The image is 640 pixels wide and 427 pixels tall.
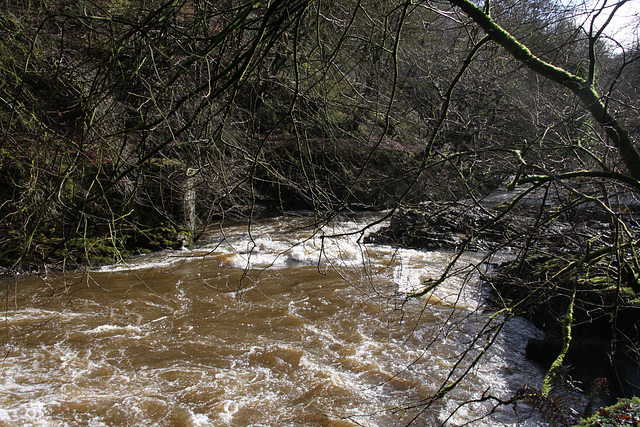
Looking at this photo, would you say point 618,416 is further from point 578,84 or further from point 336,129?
point 336,129

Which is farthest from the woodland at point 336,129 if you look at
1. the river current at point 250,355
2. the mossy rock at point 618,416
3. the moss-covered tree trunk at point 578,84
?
the river current at point 250,355

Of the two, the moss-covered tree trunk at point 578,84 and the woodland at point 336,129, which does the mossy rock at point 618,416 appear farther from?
the moss-covered tree trunk at point 578,84

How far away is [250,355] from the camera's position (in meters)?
5.19

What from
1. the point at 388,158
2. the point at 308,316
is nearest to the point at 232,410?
the point at 308,316

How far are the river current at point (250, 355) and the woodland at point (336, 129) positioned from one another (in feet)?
1.83

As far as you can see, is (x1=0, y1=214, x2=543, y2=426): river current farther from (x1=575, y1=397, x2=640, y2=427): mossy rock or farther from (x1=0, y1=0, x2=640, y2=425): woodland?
(x1=575, y1=397, x2=640, y2=427): mossy rock

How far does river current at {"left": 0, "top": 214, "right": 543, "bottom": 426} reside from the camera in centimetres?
409

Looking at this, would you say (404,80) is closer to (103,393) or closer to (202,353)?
(202,353)

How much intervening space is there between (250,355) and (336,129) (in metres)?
2.80

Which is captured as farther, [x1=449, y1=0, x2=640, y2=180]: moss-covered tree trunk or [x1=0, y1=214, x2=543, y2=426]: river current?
[x1=0, y1=214, x2=543, y2=426]: river current

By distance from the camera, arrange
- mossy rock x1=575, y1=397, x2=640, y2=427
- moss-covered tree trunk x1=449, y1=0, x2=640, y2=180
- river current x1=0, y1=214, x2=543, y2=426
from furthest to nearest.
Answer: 1. river current x1=0, y1=214, x2=543, y2=426
2. moss-covered tree trunk x1=449, y1=0, x2=640, y2=180
3. mossy rock x1=575, y1=397, x2=640, y2=427

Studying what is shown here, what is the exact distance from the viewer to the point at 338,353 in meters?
5.26

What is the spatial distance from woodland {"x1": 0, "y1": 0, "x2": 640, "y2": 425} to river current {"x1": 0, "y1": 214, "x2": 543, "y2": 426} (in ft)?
1.83

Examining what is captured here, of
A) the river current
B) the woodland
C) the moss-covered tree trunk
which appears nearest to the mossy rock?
the woodland
